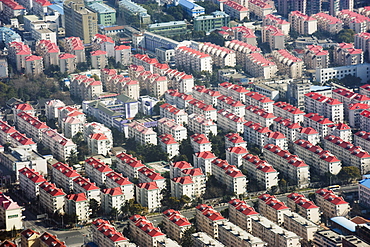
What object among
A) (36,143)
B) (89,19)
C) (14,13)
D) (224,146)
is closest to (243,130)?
(224,146)

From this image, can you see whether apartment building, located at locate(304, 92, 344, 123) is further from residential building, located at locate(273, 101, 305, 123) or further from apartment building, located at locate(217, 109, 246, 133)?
apartment building, located at locate(217, 109, 246, 133)

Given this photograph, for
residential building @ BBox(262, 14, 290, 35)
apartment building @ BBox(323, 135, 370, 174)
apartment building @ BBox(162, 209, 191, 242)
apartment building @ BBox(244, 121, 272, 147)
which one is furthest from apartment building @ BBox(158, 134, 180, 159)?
residential building @ BBox(262, 14, 290, 35)

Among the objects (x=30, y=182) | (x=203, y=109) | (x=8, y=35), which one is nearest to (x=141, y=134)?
(x=203, y=109)

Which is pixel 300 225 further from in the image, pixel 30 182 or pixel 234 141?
pixel 30 182

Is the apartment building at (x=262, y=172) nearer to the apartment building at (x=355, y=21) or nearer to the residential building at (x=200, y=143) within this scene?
the residential building at (x=200, y=143)

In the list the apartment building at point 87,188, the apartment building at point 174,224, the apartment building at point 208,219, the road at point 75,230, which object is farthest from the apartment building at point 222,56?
the apartment building at point 174,224

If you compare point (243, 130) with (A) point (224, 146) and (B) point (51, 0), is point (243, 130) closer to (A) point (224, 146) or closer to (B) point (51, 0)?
(A) point (224, 146)
